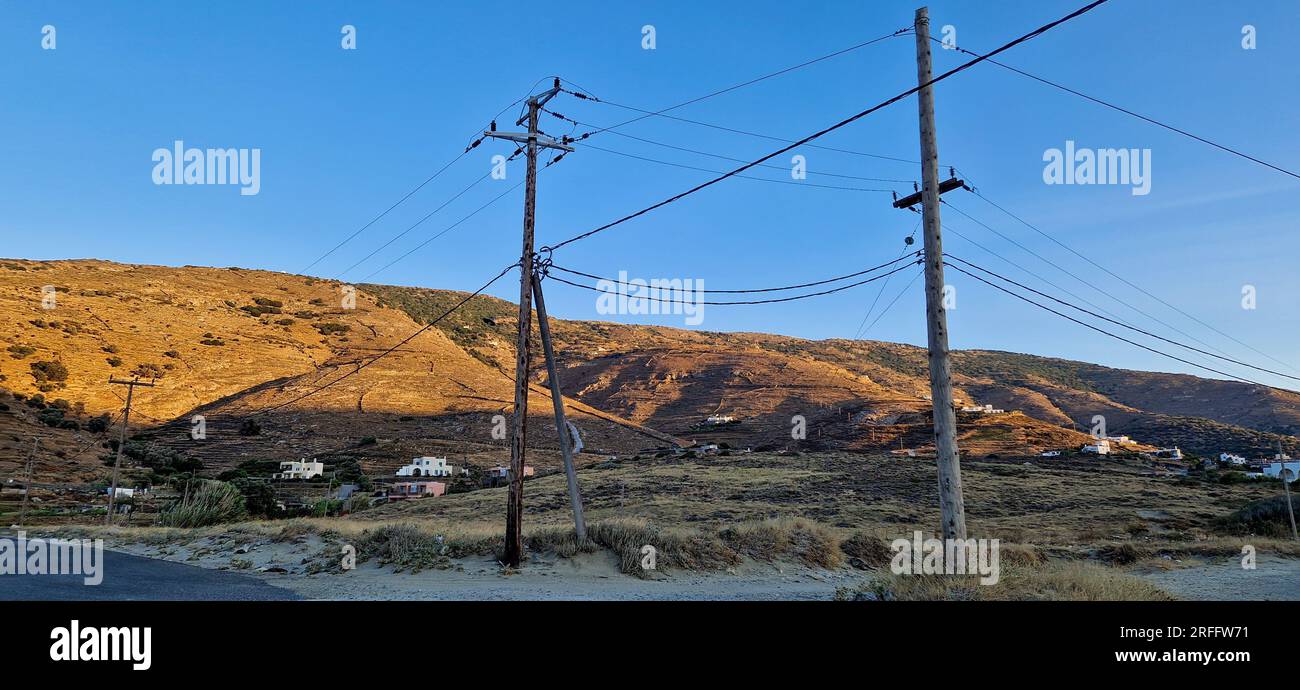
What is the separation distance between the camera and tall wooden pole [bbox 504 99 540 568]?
15.7 metres

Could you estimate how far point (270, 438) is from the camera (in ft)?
185

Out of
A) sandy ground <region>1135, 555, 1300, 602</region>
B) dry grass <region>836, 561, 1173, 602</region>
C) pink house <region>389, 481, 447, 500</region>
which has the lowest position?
pink house <region>389, 481, 447, 500</region>

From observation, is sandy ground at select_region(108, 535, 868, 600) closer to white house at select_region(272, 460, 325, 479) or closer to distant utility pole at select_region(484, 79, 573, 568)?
distant utility pole at select_region(484, 79, 573, 568)

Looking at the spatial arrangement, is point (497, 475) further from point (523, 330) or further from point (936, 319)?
point (936, 319)

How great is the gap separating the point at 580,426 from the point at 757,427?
2468 centimetres

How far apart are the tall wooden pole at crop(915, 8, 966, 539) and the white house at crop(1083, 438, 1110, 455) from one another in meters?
55.7

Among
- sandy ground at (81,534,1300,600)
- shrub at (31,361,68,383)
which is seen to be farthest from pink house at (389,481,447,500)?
shrub at (31,361,68,383)

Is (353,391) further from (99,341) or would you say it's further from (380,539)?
(380,539)

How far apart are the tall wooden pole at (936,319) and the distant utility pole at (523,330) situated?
8.44 m

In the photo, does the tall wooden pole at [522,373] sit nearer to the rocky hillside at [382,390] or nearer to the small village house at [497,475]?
the small village house at [497,475]

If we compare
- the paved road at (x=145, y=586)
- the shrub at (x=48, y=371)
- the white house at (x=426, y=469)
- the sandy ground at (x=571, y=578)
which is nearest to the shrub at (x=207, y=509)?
the sandy ground at (x=571, y=578)

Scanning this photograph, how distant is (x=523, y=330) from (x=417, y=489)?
31399 millimetres

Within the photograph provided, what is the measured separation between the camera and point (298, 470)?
46.4m
